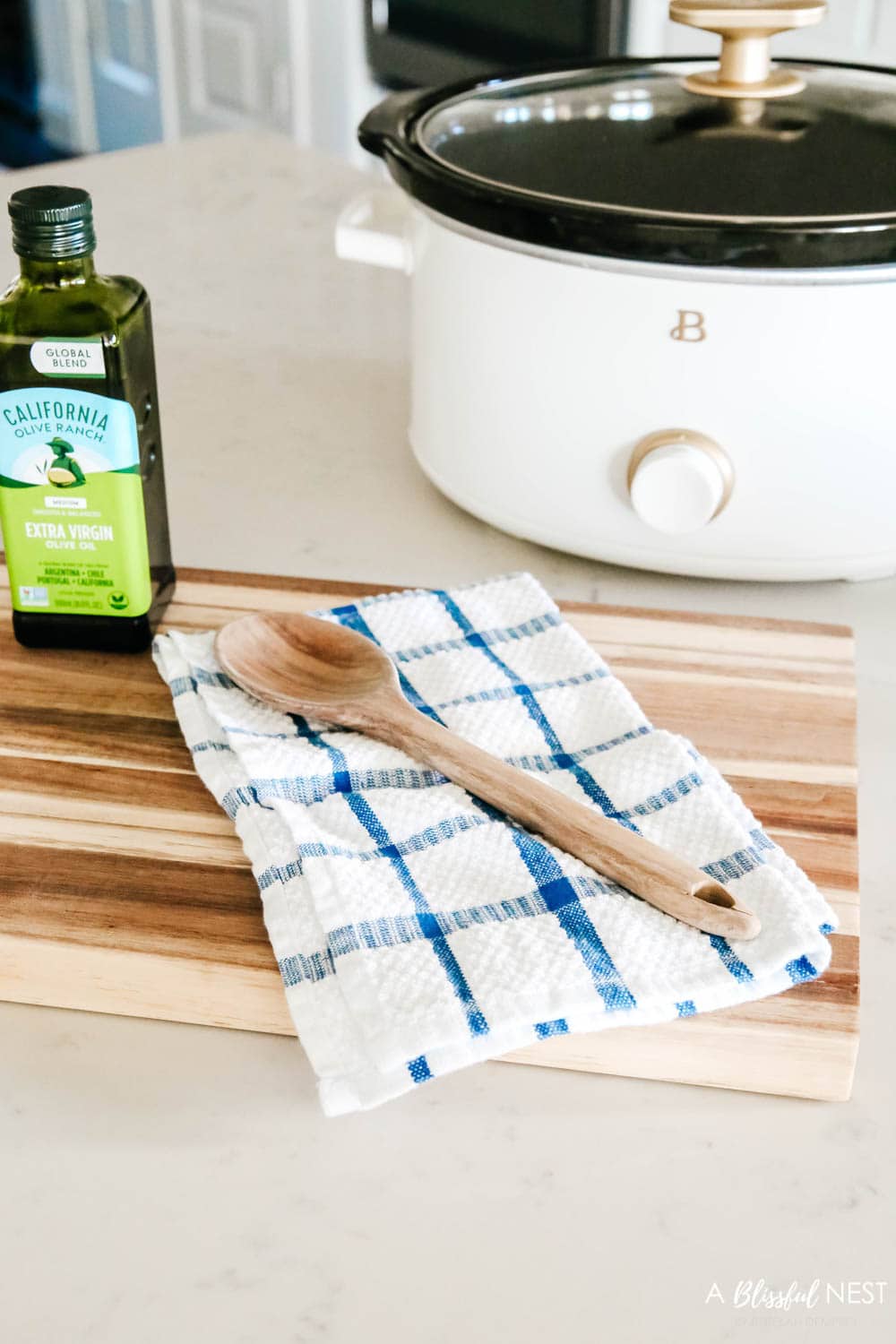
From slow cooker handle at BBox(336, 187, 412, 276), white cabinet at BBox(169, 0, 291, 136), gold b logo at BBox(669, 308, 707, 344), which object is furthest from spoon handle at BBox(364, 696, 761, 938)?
white cabinet at BBox(169, 0, 291, 136)

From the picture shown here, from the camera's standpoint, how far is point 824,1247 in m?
0.45

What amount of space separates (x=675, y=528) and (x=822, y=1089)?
1.05ft

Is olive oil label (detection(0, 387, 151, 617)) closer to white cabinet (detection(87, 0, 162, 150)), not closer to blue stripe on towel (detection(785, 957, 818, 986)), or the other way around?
blue stripe on towel (detection(785, 957, 818, 986))

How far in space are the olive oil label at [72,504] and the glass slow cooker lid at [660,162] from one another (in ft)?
0.73

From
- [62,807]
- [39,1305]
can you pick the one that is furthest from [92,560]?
[39,1305]

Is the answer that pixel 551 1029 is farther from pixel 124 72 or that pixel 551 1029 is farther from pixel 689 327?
pixel 124 72

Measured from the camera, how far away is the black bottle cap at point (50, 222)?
0.59 m

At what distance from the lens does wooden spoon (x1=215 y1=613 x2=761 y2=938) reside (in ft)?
1.68

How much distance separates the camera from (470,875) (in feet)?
1.77

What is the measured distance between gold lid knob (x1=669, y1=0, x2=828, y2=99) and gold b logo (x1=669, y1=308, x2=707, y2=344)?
0.56 ft

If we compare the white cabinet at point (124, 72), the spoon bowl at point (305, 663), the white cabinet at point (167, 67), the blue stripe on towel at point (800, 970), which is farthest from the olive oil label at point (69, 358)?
the white cabinet at point (124, 72)

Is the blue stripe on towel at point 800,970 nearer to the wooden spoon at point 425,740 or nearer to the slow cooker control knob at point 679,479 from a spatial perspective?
the wooden spoon at point 425,740

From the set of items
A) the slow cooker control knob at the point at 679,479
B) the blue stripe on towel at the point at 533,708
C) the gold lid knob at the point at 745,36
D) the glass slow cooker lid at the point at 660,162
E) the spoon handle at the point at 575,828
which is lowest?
the blue stripe on towel at the point at 533,708

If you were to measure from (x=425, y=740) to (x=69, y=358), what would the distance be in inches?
9.2
